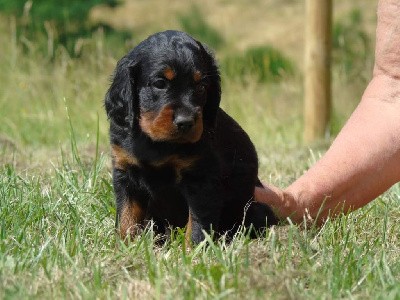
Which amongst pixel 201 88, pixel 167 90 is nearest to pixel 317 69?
pixel 201 88

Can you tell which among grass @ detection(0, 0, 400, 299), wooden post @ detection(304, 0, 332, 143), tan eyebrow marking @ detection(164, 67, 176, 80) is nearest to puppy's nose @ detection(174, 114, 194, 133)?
tan eyebrow marking @ detection(164, 67, 176, 80)

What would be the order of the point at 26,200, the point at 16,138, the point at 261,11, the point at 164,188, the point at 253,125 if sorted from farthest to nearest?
the point at 261,11 → the point at 253,125 → the point at 16,138 → the point at 26,200 → the point at 164,188

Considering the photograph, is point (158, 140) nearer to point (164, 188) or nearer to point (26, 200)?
point (164, 188)

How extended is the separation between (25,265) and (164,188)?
2.45 feet

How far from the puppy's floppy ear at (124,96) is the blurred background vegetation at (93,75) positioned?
6.97 feet

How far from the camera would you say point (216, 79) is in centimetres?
368

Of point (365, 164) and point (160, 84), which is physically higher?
point (160, 84)

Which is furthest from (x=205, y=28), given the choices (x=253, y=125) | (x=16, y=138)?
(x=16, y=138)

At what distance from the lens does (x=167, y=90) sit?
341cm

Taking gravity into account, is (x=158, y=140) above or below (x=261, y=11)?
above

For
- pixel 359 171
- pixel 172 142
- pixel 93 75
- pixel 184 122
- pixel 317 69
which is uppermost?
pixel 184 122

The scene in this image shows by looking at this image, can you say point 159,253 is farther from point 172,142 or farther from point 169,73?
point 169,73

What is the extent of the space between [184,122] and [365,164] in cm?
127

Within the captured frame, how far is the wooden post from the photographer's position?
7.15m
